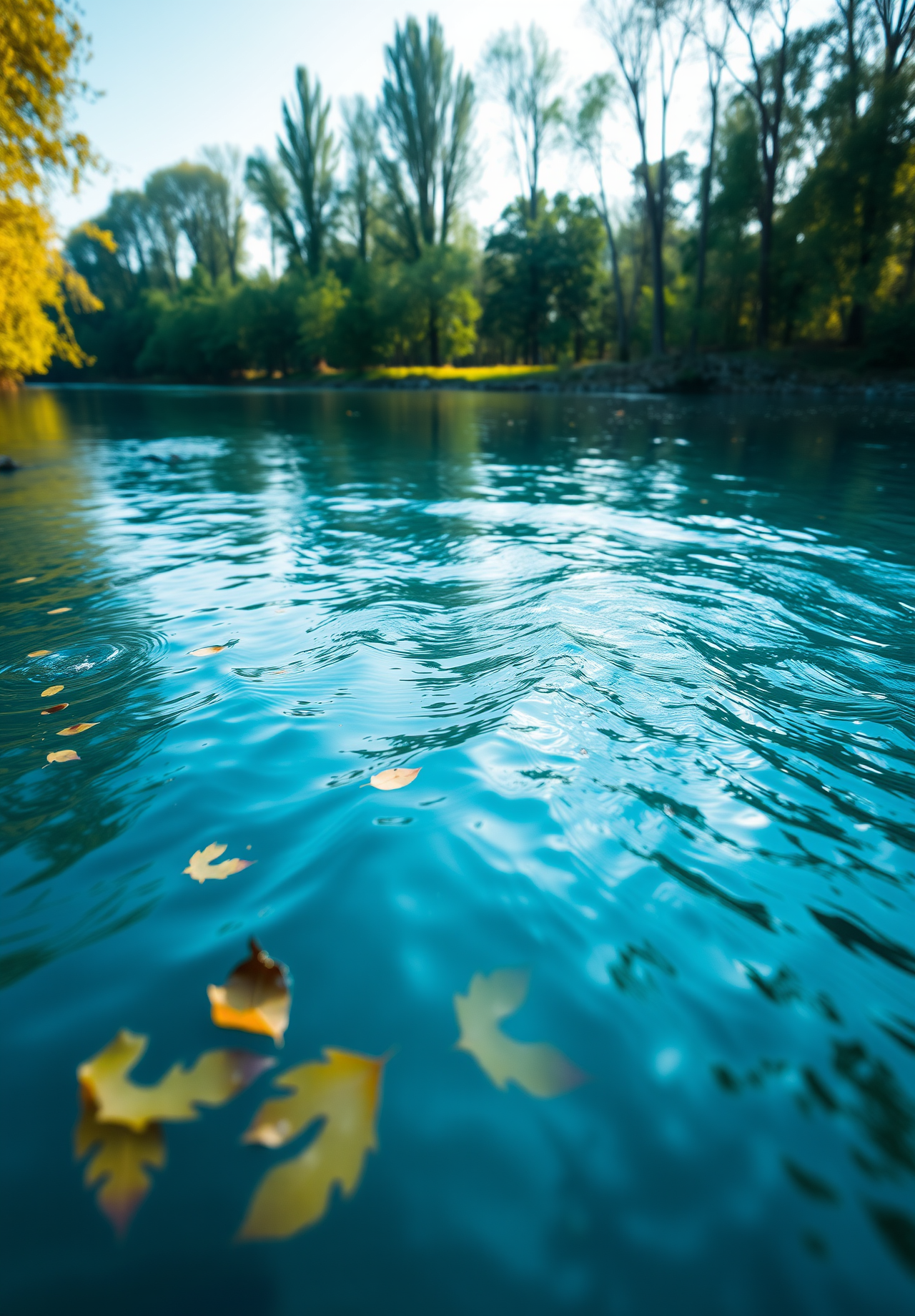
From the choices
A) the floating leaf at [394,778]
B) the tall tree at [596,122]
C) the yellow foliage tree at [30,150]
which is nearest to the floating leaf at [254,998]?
the floating leaf at [394,778]

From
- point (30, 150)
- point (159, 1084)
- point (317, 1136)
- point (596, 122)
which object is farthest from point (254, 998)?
point (596, 122)

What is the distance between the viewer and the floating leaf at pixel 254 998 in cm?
135

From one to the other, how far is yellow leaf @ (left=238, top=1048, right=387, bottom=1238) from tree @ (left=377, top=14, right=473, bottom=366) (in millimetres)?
50907

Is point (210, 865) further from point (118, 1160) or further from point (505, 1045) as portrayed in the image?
point (505, 1045)

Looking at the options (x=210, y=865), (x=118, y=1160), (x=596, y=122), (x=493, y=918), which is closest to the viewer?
(x=118, y=1160)

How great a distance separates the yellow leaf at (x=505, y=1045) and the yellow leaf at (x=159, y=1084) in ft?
1.37

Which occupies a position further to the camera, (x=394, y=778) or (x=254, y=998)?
(x=394, y=778)

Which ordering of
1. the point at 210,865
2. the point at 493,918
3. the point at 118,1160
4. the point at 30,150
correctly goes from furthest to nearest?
the point at 30,150
the point at 210,865
the point at 493,918
the point at 118,1160

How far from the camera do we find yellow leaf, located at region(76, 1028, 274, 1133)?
1192 millimetres

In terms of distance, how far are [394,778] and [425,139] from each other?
55.9 meters

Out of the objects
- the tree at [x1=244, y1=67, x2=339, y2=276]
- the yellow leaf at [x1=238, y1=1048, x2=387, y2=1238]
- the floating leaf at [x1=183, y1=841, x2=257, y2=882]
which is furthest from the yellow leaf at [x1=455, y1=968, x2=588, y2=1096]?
the tree at [x1=244, y1=67, x2=339, y2=276]

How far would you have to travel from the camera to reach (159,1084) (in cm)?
124

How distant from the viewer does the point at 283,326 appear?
55.3m

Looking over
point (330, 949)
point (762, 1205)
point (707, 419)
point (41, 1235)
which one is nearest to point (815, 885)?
point (762, 1205)
